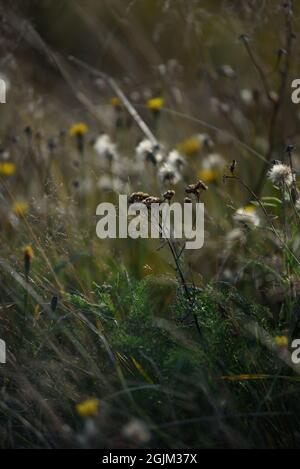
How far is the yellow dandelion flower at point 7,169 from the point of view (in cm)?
288

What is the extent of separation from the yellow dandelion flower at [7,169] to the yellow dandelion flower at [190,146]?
96cm

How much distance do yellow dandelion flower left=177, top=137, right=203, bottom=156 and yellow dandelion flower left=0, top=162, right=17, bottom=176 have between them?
0.96 m

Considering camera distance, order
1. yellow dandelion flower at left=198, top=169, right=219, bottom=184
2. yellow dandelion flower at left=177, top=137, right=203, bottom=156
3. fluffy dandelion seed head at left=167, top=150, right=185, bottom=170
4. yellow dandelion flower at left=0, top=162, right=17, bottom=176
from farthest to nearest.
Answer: yellow dandelion flower at left=177, top=137, right=203, bottom=156
yellow dandelion flower at left=198, top=169, right=219, bottom=184
yellow dandelion flower at left=0, top=162, right=17, bottom=176
fluffy dandelion seed head at left=167, top=150, right=185, bottom=170

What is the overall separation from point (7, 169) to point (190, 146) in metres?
1.07

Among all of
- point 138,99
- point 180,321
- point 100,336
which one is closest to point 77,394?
point 100,336

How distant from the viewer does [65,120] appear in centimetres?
404

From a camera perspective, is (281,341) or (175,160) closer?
(281,341)

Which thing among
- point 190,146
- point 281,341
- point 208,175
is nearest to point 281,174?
point 281,341

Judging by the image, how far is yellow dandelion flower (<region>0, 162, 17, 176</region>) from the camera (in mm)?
2875

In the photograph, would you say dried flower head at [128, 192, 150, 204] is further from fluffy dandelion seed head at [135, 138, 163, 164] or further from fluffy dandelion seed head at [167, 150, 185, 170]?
fluffy dandelion seed head at [167, 150, 185, 170]

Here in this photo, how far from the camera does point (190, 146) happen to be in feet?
11.7

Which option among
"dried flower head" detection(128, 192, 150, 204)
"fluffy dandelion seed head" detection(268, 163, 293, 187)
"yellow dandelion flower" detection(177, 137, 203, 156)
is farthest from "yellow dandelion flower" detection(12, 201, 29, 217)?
"yellow dandelion flower" detection(177, 137, 203, 156)

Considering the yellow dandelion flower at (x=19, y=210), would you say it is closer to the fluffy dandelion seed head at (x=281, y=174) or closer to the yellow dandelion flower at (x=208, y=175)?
the fluffy dandelion seed head at (x=281, y=174)

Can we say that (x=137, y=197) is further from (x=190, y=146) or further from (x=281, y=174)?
(x=190, y=146)
